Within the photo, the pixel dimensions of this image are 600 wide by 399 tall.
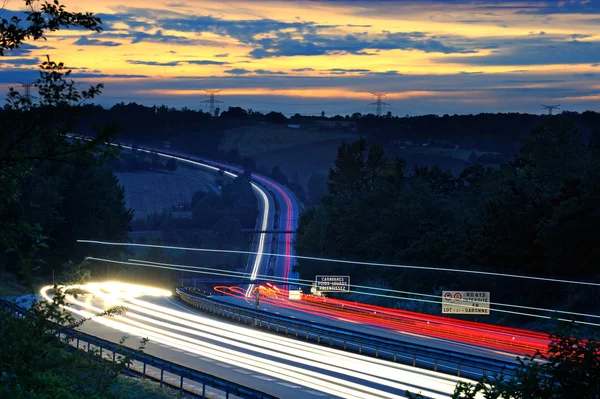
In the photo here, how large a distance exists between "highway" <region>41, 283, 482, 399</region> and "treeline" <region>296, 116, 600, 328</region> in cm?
2055

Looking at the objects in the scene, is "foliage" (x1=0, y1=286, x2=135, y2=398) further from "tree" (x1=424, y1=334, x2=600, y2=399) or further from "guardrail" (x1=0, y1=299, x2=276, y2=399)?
"guardrail" (x1=0, y1=299, x2=276, y2=399)

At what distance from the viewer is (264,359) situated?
36188 mm

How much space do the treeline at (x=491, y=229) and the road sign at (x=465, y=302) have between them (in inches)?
199

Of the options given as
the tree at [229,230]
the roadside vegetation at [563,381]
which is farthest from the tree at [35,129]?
the tree at [229,230]

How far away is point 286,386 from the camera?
2984cm

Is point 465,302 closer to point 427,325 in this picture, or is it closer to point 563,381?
point 427,325

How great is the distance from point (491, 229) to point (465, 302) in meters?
11.9

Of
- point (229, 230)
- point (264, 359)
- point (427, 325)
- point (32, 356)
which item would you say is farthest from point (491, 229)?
point (229, 230)

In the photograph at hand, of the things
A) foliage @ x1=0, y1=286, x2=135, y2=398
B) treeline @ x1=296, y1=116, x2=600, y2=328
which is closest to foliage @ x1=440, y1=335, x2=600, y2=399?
foliage @ x1=0, y1=286, x2=135, y2=398

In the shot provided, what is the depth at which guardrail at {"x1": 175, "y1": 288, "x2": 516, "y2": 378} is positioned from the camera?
32312 mm

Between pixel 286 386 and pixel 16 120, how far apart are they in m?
17.5

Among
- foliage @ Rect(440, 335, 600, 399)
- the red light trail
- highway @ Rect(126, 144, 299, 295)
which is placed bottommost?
highway @ Rect(126, 144, 299, 295)

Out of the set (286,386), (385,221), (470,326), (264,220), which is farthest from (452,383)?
(264,220)

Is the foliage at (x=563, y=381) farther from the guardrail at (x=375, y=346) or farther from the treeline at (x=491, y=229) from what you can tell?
the treeline at (x=491, y=229)
